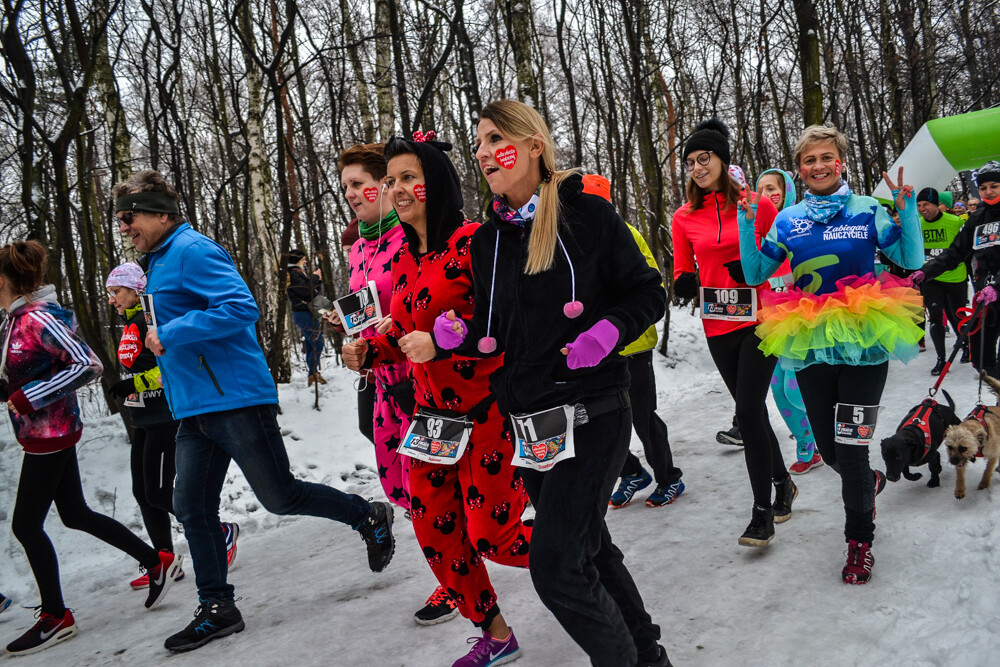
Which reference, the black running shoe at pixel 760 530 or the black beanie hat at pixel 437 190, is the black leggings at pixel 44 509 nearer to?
the black beanie hat at pixel 437 190

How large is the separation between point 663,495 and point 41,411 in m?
3.94

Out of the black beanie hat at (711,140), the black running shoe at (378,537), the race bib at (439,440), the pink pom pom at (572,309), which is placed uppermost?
the black beanie hat at (711,140)

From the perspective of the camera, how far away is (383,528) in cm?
416

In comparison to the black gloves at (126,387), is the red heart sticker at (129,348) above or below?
above

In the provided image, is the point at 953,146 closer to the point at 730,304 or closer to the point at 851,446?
the point at 730,304

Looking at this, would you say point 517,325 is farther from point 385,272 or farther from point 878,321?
point 878,321

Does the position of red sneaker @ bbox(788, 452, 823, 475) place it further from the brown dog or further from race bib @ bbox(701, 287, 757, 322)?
race bib @ bbox(701, 287, 757, 322)

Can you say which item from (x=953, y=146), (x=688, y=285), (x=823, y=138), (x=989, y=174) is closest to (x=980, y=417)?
(x=688, y=285)

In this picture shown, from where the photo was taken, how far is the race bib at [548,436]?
7.68 feet

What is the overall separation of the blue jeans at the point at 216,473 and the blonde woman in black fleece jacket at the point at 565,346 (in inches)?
63.8

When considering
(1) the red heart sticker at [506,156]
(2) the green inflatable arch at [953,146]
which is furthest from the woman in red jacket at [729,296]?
(2) the green inflatable arch at [953,146]

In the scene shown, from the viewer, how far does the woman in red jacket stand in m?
3.96

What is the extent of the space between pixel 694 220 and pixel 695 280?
0.43 metres

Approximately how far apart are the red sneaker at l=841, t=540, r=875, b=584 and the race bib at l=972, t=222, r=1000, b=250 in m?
3.71
